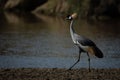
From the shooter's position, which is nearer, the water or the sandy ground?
the sandy ground

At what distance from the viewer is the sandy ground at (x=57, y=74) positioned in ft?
47.5

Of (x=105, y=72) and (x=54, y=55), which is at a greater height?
(x=54, y=55)

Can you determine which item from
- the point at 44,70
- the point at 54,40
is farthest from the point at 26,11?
the point at 44,70

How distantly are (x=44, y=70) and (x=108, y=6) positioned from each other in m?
38.1

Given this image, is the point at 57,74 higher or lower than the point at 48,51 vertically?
lower

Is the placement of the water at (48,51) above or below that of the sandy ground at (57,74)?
above

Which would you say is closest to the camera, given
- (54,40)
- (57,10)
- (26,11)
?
(54,40)

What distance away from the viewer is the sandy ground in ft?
47.5

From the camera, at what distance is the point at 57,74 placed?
15.0 m

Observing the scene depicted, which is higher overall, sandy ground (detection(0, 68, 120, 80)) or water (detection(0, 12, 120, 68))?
water (detection(0, 12, 120, 68))

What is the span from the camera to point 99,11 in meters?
52.4

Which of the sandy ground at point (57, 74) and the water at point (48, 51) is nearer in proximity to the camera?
the sandy ground at point (57, 74)

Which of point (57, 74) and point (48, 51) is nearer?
point (57, 74)

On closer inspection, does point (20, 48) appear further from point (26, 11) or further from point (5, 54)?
point (26, 11)
